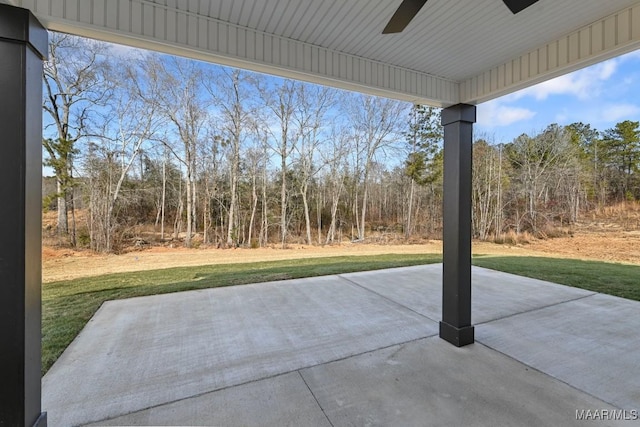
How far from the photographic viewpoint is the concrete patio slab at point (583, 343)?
2.14 m

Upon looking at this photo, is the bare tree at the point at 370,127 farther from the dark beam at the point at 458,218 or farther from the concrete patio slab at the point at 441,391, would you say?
the concrete patio slab at the point at 441,391

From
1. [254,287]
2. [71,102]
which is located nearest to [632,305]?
[254,287]

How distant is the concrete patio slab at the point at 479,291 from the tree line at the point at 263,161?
7.26m

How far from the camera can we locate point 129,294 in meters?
4.43

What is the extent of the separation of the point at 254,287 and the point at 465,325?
3206mm

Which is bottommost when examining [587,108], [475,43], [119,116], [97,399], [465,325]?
[97,399]

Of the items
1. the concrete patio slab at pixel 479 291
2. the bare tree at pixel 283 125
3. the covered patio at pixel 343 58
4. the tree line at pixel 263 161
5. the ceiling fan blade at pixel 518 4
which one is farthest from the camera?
the bare tree at pixel 283 125

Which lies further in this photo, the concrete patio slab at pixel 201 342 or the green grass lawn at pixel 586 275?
the green grass lawn at pixel 586 275

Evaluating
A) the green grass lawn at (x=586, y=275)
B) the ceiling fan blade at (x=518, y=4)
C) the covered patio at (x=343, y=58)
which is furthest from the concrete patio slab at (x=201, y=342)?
the green grass lawn at (x=586, y=275)

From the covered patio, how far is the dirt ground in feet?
20.0

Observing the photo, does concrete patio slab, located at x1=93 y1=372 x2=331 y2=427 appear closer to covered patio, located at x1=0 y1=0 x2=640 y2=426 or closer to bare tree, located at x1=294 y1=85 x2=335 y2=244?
covered patio, located at x1=0 y1=0 x2=640 y2=426

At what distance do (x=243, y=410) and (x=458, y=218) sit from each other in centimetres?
228

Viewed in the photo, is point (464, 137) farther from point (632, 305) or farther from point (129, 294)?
point (129, 294)

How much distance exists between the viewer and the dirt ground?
290 inches
